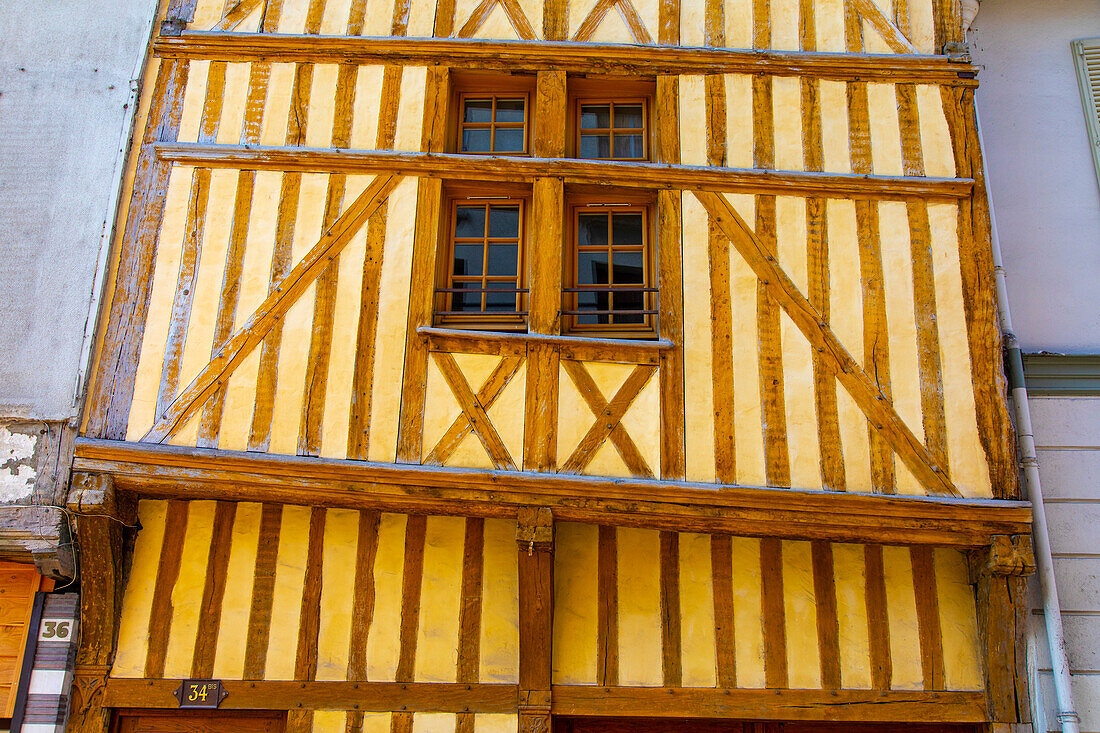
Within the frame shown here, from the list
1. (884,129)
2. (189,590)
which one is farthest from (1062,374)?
(189,590)

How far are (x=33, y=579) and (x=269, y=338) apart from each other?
70.4 inches

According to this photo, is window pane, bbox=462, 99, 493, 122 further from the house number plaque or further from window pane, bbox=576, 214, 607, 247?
the house number plaque

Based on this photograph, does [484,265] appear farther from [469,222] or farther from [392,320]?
[392,320]

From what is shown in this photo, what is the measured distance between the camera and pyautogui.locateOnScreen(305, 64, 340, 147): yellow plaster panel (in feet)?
16.1

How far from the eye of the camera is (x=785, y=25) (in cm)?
514

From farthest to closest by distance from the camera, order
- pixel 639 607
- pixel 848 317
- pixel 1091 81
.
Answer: pixel 1091 81 < pixel 848 317 < pixel 639 607

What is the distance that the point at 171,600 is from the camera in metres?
4.48

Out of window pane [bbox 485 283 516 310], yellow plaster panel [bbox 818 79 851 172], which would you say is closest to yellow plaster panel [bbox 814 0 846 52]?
yellow plaster panel [bbox 818 79 851 172]

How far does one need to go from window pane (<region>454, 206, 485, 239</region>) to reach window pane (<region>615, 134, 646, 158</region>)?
94cm

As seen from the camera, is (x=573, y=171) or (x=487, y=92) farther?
(x=487, y=92)

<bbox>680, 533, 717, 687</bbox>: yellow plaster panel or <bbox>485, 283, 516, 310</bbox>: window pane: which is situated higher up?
<bbox>485, 283, 516, 310</bbox>: window pane

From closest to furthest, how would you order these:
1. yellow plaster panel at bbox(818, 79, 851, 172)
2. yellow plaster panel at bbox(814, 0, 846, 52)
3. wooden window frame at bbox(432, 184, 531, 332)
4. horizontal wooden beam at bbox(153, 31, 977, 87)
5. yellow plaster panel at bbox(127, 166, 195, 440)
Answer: yellow plaster panel at bbox(127, 166, 195, 440), wooden window frame at bbox(432, 184, 531, 332), yellow plaster panel at bbox(818, 79, 851, 172), horizontal wooden beam at bbox(153, 31, 977, 87), yellow plaster panel at bbox(814, 0, 846, 52)

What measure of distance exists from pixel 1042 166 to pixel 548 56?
3213 mm

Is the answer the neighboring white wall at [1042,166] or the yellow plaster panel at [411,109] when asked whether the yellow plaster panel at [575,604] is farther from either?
the neighboring white wall at [1042,166]
